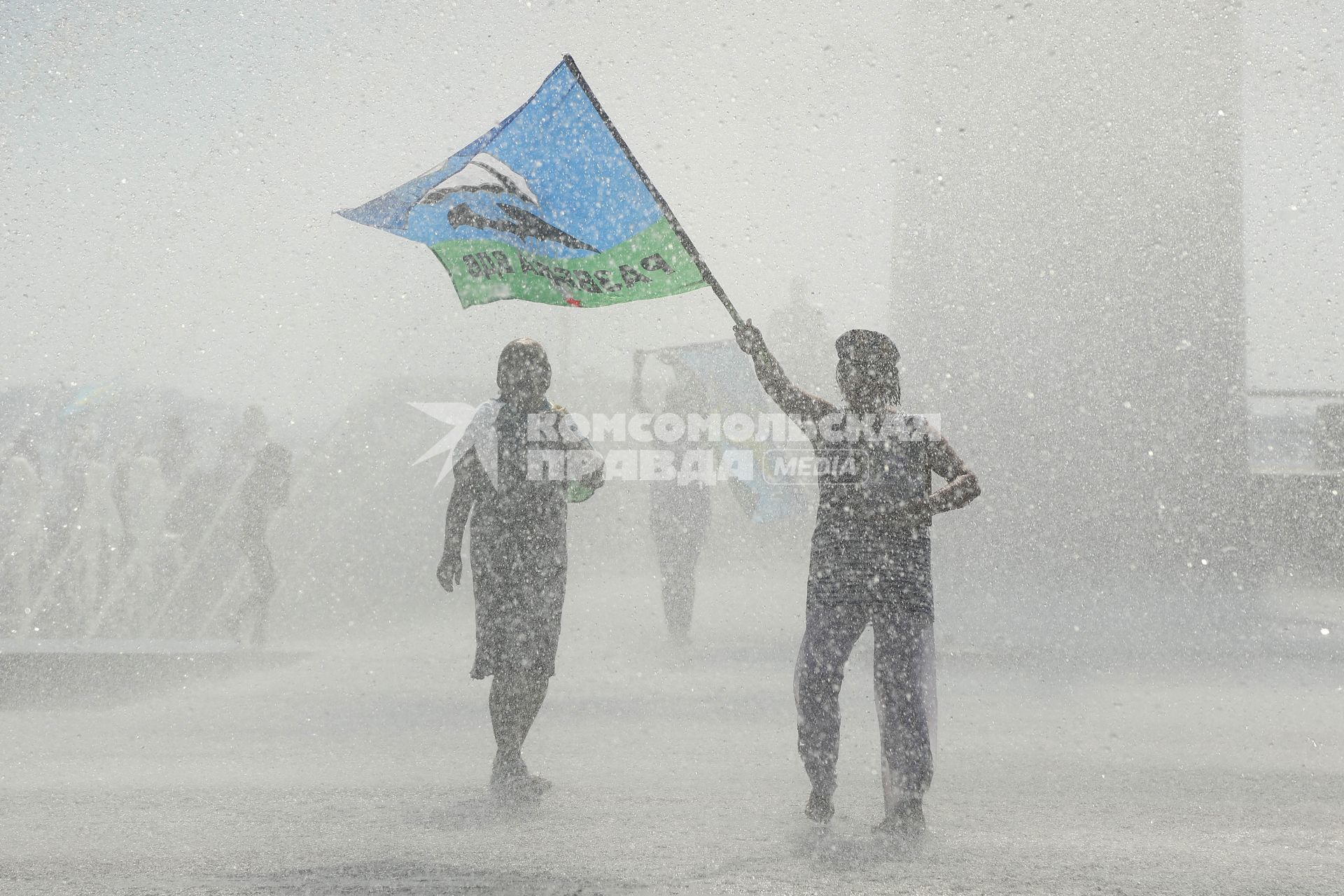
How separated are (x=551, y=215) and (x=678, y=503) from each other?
2853mm

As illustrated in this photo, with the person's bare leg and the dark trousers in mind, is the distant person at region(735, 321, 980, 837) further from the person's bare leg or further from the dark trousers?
the person's bare leg

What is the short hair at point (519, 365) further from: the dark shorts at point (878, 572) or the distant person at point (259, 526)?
the distant person at point (259, 526)

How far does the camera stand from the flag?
3.38 metres

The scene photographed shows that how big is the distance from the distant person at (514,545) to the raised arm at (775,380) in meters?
0.70

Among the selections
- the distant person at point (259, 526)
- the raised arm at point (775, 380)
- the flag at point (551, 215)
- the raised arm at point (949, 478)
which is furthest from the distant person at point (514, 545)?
the distant person at point (259, 526)

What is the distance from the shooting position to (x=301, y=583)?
367 inches

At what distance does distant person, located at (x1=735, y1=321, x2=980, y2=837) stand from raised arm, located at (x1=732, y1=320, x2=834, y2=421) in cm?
12

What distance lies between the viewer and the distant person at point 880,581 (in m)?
2.89

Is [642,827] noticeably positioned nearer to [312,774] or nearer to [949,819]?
[949,819]

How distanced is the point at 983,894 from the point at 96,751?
3.54 meters

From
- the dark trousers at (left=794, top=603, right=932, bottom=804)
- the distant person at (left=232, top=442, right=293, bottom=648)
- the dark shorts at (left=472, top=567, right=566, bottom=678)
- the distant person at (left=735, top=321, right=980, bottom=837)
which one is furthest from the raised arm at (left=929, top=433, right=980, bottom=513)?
the distant person at (left=232, top=442, right=293, bottom=648)

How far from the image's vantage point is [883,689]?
2930mm

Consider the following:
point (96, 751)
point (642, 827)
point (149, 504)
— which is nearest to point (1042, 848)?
point (642, 827)

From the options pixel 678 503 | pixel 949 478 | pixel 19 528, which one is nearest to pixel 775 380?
pixel 949 478
